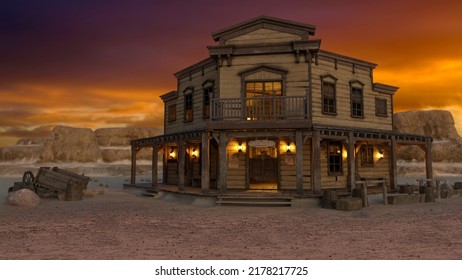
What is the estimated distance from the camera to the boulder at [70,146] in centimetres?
8588

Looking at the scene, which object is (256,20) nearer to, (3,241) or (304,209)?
(304,209)

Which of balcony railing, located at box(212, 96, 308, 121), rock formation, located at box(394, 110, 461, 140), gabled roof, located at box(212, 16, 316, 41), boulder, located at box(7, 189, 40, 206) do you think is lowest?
boulder, located at box(7, 189, 40, 206)

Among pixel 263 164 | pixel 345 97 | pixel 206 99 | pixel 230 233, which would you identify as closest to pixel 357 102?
pixel 345 97

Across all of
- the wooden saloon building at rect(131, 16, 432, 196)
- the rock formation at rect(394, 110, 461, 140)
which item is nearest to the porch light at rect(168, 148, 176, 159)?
the wooden saloon building at rect(131, 16, 432, 196)

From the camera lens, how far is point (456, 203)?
54.3 ft

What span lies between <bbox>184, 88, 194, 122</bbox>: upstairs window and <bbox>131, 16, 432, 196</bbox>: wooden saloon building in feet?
3.62

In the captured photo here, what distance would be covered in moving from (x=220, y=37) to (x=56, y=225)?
11.9 m

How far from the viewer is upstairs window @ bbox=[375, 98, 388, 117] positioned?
21078 mm

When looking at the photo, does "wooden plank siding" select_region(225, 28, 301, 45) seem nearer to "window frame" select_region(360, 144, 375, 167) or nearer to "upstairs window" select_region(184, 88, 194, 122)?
"upstairs window" select_region(184, 88, 194, 122)

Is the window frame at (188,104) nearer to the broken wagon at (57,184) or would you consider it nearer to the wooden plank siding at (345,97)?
the broken wagon at (57,184)

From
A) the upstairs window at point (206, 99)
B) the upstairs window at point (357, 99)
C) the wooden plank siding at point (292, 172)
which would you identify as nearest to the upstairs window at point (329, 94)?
the upstairs window at point (357, 99)

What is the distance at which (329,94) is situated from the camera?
18.8 m

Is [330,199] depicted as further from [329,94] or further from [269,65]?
[269,65]
